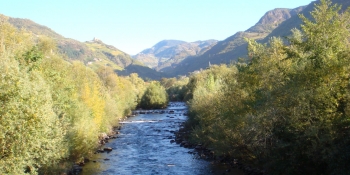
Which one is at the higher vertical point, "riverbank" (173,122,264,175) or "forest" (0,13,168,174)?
"forest" (0,13,168,174)

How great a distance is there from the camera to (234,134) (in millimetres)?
33719

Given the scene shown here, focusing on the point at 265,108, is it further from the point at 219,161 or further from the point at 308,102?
the point at 219,161

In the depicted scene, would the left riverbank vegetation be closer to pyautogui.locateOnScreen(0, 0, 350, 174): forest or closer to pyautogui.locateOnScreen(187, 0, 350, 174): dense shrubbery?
pyautogui.locateOnScreen(0, 0, 350, 174): forest

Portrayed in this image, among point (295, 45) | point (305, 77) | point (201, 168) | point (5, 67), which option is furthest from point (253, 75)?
point (5, 67)

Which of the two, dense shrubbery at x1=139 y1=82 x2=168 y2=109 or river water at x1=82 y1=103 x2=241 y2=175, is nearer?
river water at x1=82 y1=103 x2=241 y2=175

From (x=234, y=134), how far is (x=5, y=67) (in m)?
23.1

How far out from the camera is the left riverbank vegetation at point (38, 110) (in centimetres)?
1903

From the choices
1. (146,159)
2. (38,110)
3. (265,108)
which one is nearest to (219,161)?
(146,159)

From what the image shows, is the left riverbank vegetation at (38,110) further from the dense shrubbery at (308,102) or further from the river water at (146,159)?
the dense shrubbery at (308,102)

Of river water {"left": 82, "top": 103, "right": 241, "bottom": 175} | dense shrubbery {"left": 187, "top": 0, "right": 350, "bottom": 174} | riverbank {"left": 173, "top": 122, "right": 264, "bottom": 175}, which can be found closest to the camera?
dense shrubbery {"left": 187, "top": 0, "right": 350, "bottom": 174}

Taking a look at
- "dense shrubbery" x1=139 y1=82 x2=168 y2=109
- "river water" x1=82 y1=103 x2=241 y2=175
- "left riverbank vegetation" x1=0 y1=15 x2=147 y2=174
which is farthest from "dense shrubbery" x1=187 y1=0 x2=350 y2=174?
"dense shrubbery" x1=139 y1=82 x2=168 y2=109

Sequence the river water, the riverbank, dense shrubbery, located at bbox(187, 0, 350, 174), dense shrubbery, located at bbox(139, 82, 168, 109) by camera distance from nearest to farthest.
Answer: dense shrubbery, located at bbox(187, 0, 350, 174) → the riverbank → the river water → dense shrubbery, located at bbox(139, 82, 168, 109)

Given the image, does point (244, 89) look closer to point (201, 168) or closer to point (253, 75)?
point (253, 75)

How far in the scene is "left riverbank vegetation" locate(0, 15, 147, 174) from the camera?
1903 cm
